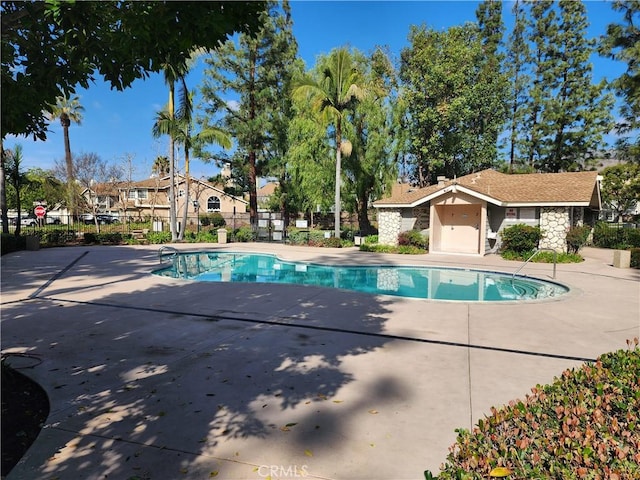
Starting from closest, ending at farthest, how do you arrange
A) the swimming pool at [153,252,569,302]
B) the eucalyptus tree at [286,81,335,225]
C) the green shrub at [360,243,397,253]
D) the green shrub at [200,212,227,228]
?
the swimming pool at [153,252,569,302] < the green shrub at [360,243,397,253] < the eucalyptus tree at [286,81,335,225] < the green shrub at [200,212,227,228]

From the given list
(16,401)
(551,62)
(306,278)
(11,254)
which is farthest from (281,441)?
(551,62)

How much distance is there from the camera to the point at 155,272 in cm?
1374

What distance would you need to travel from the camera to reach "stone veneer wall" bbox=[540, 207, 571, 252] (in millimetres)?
18328

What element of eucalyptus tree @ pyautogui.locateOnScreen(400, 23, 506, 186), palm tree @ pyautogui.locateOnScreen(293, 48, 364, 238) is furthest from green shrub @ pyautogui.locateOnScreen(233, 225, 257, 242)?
eucalyptus tree @ pyautogui.locateOnScreen(400, 23, 506, 186)

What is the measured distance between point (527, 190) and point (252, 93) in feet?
65.0

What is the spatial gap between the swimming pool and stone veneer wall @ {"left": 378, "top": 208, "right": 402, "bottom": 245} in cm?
714

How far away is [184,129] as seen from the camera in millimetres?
25703

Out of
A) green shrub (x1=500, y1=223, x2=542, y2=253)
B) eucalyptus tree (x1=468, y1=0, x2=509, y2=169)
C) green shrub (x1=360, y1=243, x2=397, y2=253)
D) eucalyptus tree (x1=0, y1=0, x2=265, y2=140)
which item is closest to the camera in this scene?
eucalyptus tree (x1=0, y1=0, x2=265, y2=140)

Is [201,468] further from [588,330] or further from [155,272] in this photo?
[155,272]

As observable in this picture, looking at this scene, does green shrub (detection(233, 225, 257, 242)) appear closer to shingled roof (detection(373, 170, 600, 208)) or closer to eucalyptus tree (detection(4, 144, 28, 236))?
shingled roof (detection(373, 170, 600, 208))

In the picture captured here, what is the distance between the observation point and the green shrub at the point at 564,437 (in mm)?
1627

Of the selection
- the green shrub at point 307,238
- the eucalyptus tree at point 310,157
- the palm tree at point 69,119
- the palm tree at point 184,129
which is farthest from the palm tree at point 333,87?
the palm tree at point 69,119

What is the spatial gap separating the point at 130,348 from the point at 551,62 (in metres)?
38.6

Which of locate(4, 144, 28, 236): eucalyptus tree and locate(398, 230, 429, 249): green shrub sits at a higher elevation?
locate(4, 144, 28, 236): eucalyptus tree
